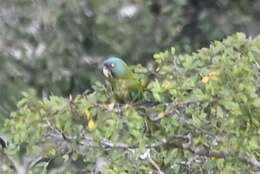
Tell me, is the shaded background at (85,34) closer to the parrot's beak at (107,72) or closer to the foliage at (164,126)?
the parrot's beak at (107,72)

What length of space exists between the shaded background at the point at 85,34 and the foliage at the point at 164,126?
9.44 feet

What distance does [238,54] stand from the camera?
2.51 metres

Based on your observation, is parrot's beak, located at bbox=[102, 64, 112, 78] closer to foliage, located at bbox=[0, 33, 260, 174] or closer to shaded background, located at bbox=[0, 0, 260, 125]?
foliage, located at bbox=[0, 33, 260, 174]

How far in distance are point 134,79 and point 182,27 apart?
3.47 metres

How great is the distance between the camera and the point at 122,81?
2822 millimetres

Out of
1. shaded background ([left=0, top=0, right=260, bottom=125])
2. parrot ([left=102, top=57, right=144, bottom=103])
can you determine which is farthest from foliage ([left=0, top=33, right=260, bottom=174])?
shaded background ([left=0, top=0, right=260, bottom=125])

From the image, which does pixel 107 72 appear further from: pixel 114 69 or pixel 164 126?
pixel 164 126

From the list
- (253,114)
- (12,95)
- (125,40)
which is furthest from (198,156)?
(125,40)

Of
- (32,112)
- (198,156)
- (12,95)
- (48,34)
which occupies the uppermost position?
(48,34)

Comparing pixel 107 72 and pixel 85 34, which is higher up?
pixel 85 34

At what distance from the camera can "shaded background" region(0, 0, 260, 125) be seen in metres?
5.62

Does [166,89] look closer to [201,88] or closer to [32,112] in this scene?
[201,88]

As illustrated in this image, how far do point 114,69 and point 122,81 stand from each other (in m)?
0.11

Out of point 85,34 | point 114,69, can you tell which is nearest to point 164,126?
point 114,69
